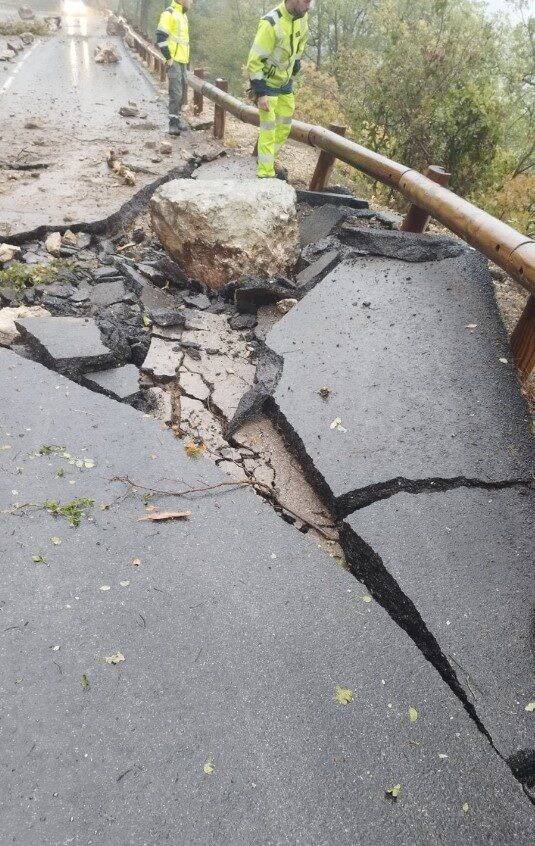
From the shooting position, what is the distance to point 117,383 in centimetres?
314

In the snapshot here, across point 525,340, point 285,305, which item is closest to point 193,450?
point 285,305

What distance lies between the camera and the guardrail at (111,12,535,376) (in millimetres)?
2945

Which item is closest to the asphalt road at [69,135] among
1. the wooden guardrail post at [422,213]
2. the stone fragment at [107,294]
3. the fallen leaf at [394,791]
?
the stone fragment at [107,294]

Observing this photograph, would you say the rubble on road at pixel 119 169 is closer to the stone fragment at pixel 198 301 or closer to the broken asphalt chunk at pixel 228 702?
the stone fragment at pixel 198 301

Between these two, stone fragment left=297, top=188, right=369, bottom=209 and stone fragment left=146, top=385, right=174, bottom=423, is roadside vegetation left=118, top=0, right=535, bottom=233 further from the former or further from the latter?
stone fragment left=146, top=385, right=174, bottom=423

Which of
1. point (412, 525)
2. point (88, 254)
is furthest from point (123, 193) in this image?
point (412, 525)

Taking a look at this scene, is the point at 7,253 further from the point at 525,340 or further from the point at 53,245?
the point at 525,340

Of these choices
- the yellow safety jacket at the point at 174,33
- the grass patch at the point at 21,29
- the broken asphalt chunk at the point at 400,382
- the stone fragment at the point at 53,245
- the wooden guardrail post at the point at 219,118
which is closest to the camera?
the broken asphalt chunk at the point at 400,382

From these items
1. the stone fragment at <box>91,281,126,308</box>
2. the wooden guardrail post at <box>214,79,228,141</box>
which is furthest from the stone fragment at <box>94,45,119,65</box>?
the stone fragment at <box>91,281,126,308</box>

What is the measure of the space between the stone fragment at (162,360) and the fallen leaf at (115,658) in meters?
1.89

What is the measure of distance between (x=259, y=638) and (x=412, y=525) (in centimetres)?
86

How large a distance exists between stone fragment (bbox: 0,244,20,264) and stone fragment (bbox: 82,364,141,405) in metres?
1.77

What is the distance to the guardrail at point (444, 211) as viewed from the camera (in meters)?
2.95

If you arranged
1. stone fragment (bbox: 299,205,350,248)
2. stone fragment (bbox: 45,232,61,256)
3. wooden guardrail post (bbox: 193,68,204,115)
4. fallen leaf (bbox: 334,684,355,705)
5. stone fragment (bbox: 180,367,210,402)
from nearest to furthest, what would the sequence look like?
fallen leaf (bbox: 334,684,355,705), stone fragment (bbox: 180,367,210,402), stone fragment (bbox: 45,232,61,256), stone fragment (bbox: 299,205,350,248), wooden guardrail post (bbox: 193,68,204,115)
